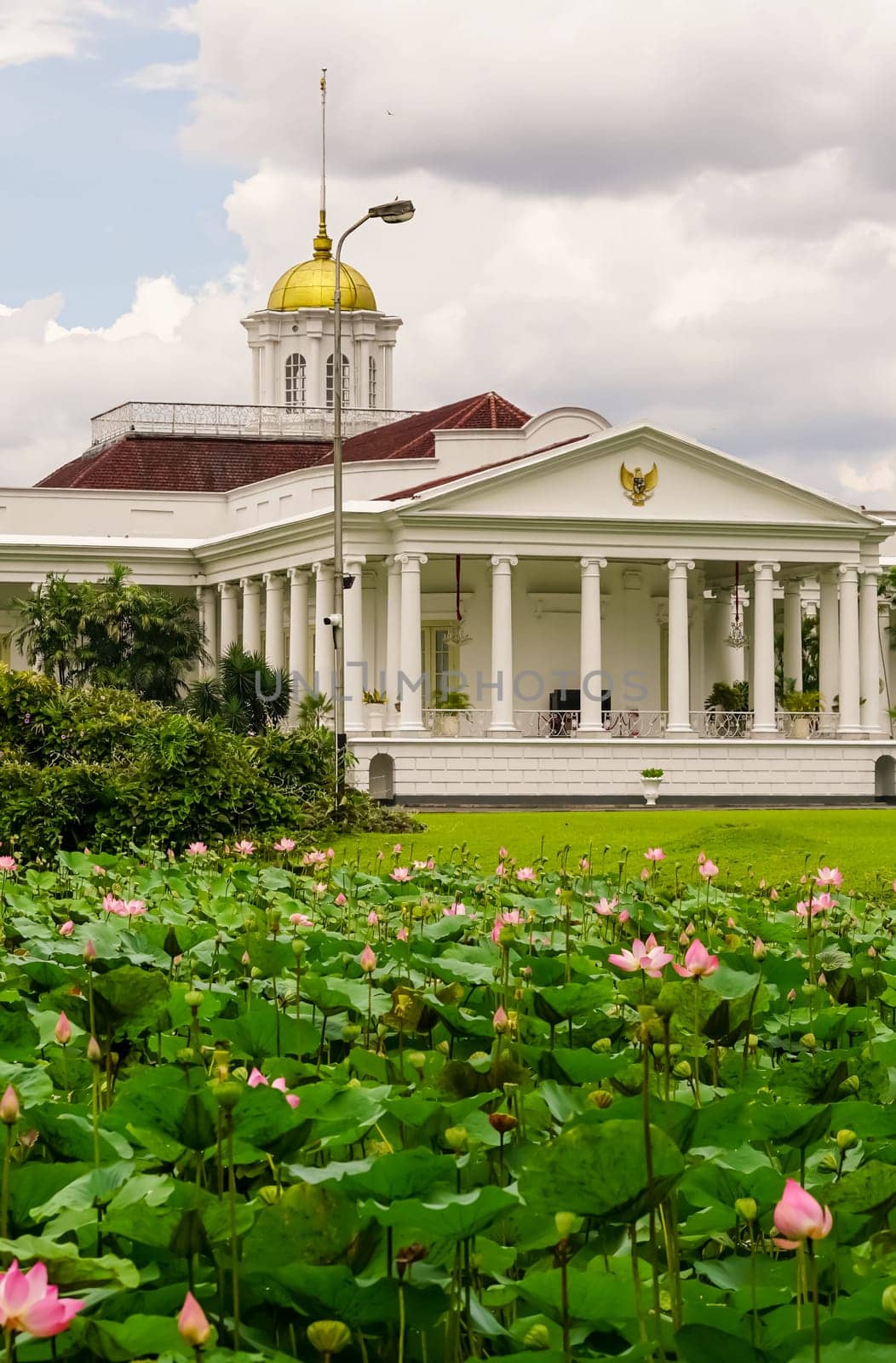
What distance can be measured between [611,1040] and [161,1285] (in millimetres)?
2618

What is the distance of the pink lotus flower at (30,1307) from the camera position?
2.04m

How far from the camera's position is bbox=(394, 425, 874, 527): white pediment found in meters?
39.8

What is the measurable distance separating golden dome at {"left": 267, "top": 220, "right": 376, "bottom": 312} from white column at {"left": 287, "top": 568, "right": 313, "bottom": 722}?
21.9 metres

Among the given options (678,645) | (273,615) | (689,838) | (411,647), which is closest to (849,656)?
(678,645)

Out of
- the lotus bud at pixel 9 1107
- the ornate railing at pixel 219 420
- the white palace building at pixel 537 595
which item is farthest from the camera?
the ornate railing at pixel 219 420

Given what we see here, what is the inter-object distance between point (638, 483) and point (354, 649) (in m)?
7.46

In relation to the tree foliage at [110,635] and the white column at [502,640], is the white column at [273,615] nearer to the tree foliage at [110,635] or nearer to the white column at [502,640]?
the tree foliage at [110,635]

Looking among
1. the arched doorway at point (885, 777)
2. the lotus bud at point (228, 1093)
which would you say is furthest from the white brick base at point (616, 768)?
the lotus bud at point (228, 1093)

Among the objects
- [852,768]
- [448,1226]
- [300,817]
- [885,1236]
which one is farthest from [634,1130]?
[852,768]

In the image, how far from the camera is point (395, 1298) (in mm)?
2688

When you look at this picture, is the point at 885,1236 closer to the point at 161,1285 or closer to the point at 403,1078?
the point at 161,1285

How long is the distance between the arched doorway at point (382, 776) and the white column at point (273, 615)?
732 centimetres

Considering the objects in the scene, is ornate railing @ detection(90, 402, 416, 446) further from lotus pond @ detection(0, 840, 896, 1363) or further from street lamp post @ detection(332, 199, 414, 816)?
lotus pond @ detection(0, 840, 896, 1363)

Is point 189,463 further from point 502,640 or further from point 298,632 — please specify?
point 502,640
